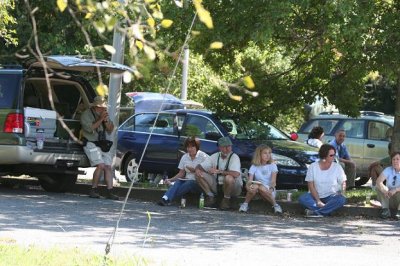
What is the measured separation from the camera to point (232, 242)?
10.2 metres

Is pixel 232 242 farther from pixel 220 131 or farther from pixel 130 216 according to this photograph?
pixel 220 131

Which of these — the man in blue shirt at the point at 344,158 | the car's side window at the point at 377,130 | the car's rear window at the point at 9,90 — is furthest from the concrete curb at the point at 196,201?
the car's side window at the point at 377,130

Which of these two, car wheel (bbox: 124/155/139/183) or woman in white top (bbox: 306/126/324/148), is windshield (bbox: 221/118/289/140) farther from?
car wheel (bbox: 124/155/139/183)

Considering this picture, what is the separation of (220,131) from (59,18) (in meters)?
9.12

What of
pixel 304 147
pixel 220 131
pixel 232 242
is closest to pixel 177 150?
pixel 220 131

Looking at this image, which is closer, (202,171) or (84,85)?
(202,171)

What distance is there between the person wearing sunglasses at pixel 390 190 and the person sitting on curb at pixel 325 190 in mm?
599

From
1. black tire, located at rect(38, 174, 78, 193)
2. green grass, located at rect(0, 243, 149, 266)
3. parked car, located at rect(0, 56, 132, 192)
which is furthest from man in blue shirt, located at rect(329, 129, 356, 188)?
green grass, located at rect(0, 243, 149, 266)

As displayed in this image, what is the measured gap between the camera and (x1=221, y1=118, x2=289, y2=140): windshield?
1664 cm

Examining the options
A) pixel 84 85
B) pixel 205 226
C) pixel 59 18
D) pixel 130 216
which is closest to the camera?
pixel 205 226

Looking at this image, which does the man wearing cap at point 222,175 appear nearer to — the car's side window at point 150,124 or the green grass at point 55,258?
the car's side window at point 150,124

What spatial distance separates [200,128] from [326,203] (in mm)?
4796

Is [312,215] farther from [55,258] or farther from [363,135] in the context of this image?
[363,135]

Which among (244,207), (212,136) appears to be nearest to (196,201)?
(244,207)
